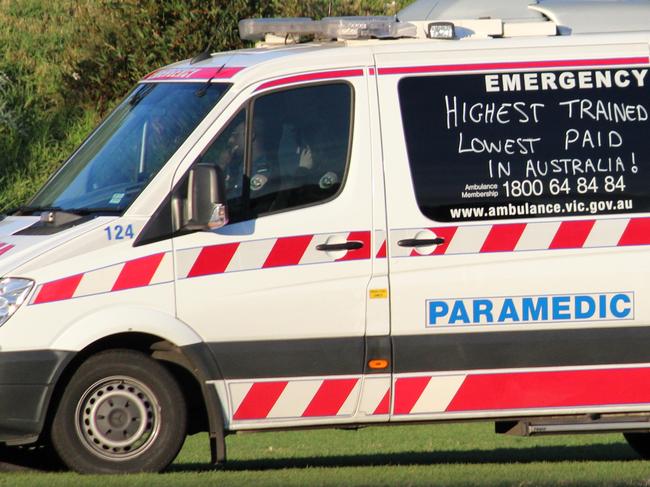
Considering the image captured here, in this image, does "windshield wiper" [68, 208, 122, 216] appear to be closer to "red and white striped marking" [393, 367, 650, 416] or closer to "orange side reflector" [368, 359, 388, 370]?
"orange side reflector" [368, 359, 388, 370]

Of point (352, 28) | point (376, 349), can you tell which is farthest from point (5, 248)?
point (352, 28)

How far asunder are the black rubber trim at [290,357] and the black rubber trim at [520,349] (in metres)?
0.24

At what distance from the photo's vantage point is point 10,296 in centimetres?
723

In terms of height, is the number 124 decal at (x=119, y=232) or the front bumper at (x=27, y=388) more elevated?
the number 124 decal at (x=119, y=232)

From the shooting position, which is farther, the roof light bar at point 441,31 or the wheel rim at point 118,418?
the roof light bar at point 441,31

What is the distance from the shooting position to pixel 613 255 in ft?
25.3

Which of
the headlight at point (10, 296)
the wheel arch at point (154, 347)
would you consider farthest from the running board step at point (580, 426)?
the headlight at point (10, 296)

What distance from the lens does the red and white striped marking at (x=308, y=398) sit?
24.9 ft

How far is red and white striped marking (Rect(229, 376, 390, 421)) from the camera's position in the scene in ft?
24.9

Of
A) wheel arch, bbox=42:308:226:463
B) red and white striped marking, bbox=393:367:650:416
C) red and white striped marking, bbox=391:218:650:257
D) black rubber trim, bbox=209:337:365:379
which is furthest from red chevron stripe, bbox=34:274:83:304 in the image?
red and white striped marking, bbox=393:367:650:416

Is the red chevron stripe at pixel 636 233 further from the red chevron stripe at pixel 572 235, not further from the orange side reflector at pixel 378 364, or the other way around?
the orange side reflector at pixel 378 364

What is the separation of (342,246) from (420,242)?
1.32ft

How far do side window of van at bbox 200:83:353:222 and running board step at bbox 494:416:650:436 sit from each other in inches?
63.7

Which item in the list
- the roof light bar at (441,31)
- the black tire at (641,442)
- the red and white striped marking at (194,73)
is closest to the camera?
the red and white striped marking at (194,73)
